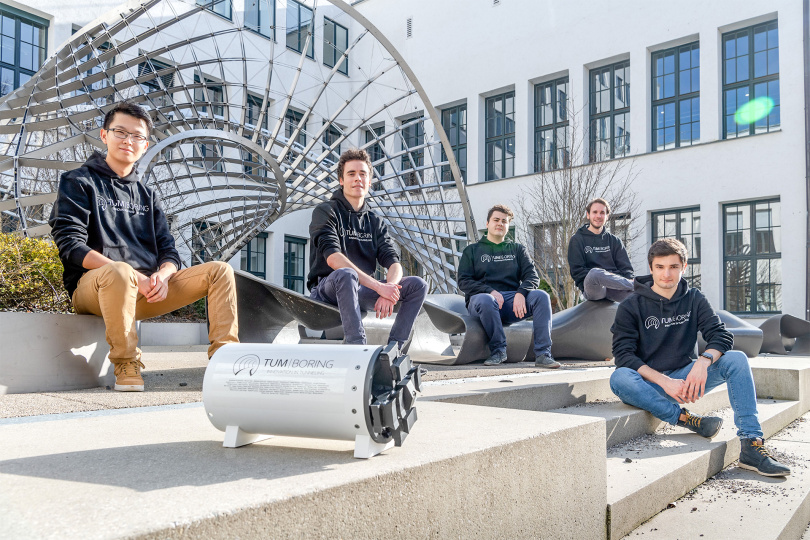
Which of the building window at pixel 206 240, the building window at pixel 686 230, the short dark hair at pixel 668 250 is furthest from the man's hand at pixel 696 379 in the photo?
the building window at pixel 686 230

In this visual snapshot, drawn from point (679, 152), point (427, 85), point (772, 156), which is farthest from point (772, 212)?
point (427, 85)

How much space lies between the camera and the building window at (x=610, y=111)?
17.3 metres

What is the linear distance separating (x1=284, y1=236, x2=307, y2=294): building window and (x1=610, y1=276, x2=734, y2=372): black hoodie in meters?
17.7

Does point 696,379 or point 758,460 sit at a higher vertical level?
point 696,379

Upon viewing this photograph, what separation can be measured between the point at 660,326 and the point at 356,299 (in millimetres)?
1667

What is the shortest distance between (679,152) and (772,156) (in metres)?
2.02

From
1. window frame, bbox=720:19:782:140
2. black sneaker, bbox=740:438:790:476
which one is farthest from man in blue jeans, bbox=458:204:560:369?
window frame, bbox=720:19:782:140

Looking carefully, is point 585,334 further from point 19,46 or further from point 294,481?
point 19,46

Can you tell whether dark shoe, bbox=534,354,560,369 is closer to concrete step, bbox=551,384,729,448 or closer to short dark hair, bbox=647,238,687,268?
concrete step, bbox=551,384,729,448

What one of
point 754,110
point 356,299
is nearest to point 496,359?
point 356,299

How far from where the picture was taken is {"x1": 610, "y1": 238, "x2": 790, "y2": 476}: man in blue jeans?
3.26 metres

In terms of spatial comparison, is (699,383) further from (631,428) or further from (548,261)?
(548,261)

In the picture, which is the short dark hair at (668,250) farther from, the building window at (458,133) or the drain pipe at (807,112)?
the building window at (458,133)

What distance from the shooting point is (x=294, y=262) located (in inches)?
838
